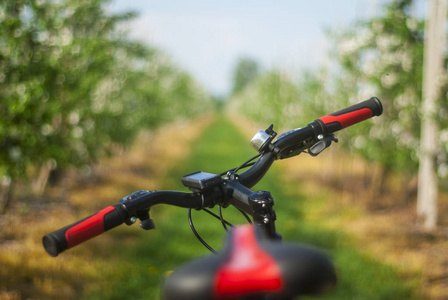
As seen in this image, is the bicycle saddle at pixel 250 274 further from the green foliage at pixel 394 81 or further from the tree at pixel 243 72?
the tree at pixel 243 72

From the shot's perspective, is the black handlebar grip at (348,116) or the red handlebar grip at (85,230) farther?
the black handlebar grip at (348,116)

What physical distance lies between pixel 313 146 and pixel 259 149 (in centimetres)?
17

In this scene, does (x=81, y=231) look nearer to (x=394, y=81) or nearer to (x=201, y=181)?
(x=201, y=181)

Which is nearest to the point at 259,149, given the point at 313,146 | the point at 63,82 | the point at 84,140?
the point at 313,146

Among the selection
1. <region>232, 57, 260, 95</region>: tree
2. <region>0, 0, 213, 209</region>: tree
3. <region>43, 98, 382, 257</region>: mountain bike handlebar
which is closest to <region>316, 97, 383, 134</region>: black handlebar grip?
<region>43, 98, 382, 257</region>: mountain bike handlebar

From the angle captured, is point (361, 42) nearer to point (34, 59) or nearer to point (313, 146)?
point (34, 59)

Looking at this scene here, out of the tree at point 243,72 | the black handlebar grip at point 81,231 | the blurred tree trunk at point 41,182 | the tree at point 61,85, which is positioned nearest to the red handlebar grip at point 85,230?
the black handlebar grip at point 81,231

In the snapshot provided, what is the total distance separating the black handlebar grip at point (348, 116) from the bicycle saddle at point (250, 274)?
847 millimetres

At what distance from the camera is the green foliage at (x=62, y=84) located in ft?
15.7

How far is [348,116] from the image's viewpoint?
1508 millimetres

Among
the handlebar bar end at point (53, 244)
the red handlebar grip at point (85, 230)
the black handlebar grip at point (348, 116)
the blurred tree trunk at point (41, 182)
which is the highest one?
the blurred tree trunk at point (41, 182)

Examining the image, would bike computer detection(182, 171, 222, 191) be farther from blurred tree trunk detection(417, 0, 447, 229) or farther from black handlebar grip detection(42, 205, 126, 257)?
blurred tree trunk detection(417, 0, 447, 229)

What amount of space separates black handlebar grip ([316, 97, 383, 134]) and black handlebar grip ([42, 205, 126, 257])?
69 centimetres

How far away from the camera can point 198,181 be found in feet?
4.06
